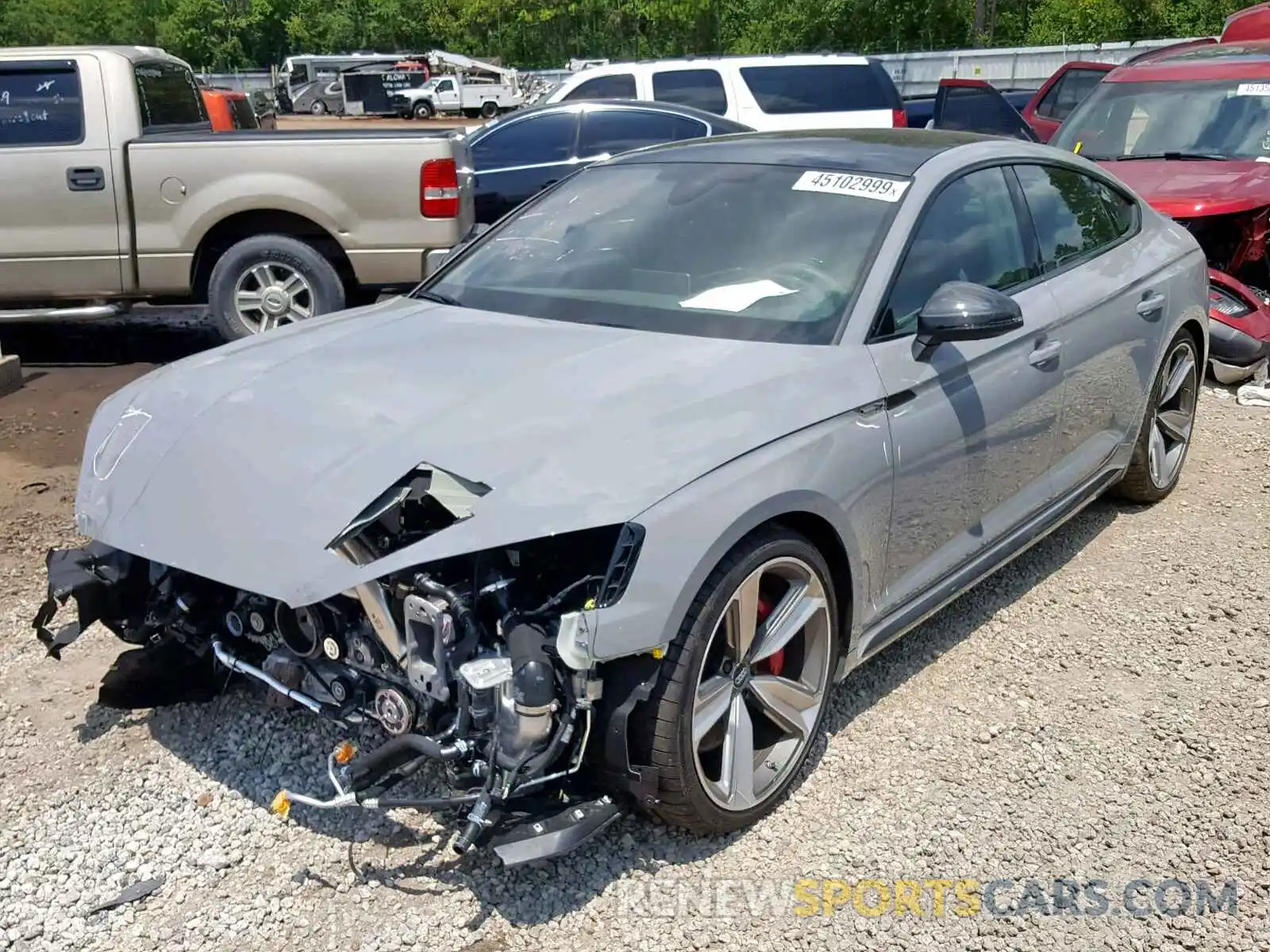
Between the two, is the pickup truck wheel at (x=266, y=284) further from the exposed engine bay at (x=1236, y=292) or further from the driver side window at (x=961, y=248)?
the exposed engine bay at (x=1236, y=292)

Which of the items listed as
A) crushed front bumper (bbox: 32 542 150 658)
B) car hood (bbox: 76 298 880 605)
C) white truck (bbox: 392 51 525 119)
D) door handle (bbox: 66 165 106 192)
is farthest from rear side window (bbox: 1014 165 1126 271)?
white truck (bbox: 392 51 525 119)

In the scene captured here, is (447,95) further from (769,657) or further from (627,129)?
(769,657)

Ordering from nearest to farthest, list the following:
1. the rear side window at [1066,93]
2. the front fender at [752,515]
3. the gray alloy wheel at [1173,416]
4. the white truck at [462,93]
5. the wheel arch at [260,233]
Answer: the front fender at [752,515] → the gray alloy wheel at [1173,416] → the wheel arch at [260,233] → the rear side window at [1066,93] → the white truck at [462,93]

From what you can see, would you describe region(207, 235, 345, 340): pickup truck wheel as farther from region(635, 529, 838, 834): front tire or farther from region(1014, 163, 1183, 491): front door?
region(635, 529, 838, 834): front tire

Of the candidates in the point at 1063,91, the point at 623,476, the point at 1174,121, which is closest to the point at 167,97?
the point at 623,476

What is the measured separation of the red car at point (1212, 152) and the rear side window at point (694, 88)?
372cm

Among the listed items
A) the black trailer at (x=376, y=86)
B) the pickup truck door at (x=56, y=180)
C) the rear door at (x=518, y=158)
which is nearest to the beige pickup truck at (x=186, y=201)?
the pickup truck door at (x=56, y=180)

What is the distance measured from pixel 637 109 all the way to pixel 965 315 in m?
7.15

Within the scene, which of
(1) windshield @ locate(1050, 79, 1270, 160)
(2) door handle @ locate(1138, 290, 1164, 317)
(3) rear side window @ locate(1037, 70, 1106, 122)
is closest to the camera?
(2) door handle @ locate(1138, 290, 1164, 317)

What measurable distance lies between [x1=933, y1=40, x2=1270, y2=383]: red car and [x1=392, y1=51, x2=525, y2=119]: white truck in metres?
37.3

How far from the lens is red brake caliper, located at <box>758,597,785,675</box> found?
3139 mm

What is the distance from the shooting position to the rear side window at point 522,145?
9.83 m

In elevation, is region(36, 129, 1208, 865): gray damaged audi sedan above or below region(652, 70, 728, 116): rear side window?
below

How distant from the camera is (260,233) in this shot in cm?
771
